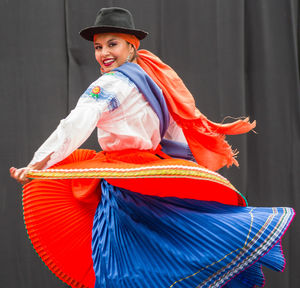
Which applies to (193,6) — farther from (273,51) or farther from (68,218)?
(68,218)

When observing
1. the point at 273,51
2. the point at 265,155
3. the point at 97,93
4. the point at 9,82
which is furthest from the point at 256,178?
the point at 9,82

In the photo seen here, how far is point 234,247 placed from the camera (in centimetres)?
144

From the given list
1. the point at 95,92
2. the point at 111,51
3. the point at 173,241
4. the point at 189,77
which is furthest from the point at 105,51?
the point at 189,77

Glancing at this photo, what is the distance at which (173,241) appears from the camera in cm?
150

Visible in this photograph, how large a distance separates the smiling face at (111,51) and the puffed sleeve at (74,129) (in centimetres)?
27

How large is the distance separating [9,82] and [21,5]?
1.56 feet

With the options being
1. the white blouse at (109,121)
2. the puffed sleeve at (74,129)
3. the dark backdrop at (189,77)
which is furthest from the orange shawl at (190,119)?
the dark backdrop at (189,77)

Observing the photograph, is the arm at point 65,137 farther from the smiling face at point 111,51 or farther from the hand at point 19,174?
the smiling face at point 111,51

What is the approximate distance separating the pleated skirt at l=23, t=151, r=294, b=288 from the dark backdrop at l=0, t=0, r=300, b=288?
0.93 metres

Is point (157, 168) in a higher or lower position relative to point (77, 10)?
lower

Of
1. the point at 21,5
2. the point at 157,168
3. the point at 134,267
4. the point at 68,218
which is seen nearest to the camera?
the point at 157,168

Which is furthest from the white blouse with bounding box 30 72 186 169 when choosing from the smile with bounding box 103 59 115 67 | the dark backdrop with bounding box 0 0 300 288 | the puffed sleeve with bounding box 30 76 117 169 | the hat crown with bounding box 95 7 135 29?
the dark backdrop with bounding box 0 0 300 288

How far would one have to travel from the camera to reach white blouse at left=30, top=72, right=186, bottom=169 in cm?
141

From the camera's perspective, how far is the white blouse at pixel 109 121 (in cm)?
141
